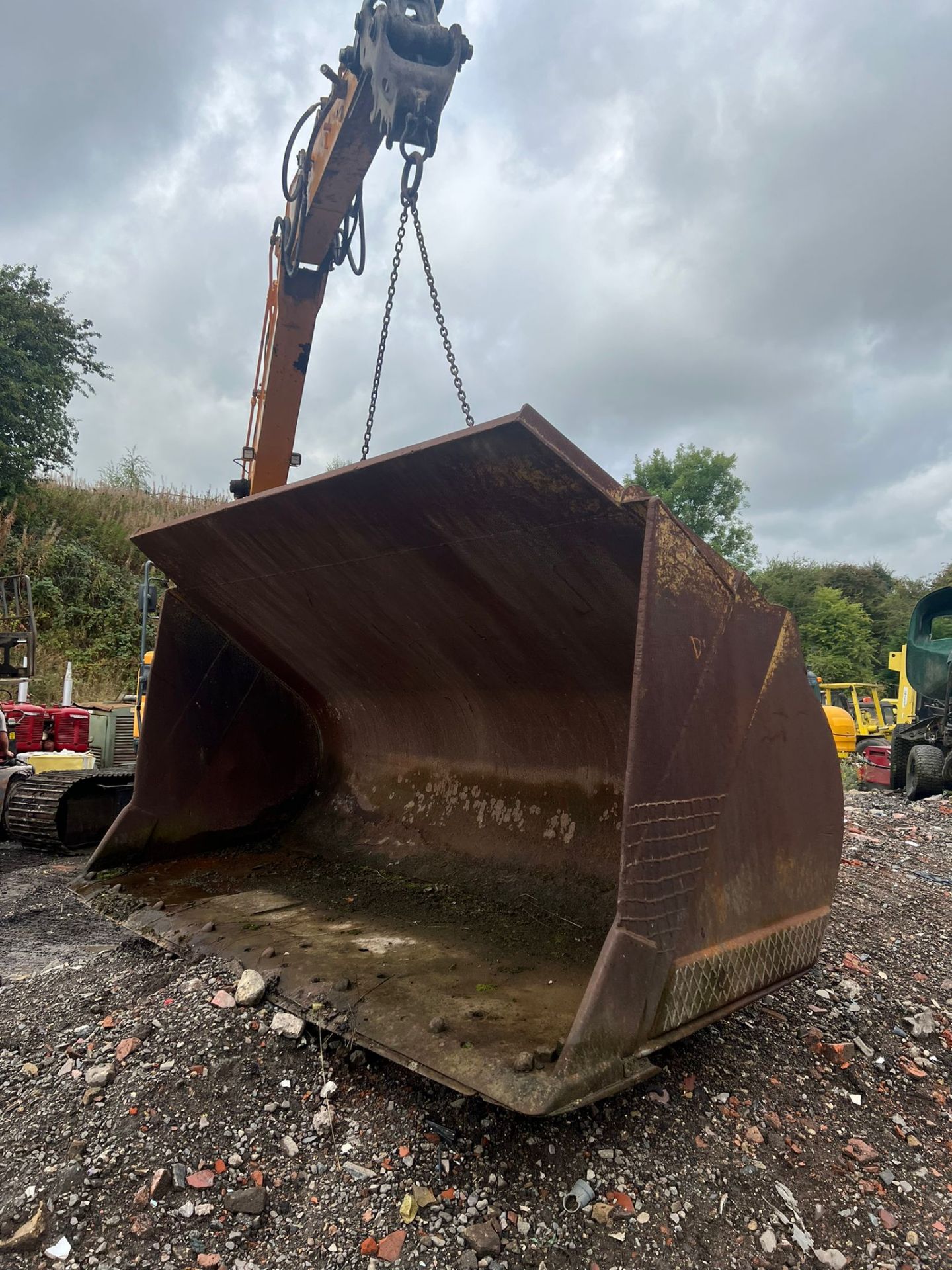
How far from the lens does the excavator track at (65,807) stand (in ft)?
15.4

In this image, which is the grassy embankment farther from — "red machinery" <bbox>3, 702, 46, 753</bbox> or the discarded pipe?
the discarded pipe

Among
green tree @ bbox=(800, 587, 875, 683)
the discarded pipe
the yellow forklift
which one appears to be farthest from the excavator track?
green tree @ bbox=(800, 587, 875, 683)

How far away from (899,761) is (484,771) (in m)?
6.84

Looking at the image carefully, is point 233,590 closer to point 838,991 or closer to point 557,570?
point 557,570

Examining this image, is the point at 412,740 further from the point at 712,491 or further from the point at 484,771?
the point at 712,491

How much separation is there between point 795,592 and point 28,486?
1244 inches

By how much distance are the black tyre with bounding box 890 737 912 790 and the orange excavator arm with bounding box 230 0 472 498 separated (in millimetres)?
6755

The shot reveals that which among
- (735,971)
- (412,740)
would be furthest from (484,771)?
(735,971)

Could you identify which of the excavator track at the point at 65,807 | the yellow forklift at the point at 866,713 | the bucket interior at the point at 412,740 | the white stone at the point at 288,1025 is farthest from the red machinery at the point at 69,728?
the yellow forklift at the point at 866,713

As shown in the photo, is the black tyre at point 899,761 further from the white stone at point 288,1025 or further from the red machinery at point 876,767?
the white stone at point 288,1025

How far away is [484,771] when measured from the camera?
3.11 m

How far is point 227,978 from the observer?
86.4 inches

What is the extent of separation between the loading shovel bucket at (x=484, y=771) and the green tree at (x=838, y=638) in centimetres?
2945

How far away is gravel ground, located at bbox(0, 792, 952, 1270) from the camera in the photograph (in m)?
1.48
